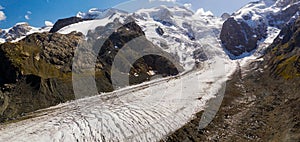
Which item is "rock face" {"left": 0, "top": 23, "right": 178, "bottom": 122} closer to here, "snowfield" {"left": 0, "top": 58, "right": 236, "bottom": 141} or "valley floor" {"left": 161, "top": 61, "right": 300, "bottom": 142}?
"snowfield" {"left": 0, "top": 58, "right": 236, "bottom": 141}

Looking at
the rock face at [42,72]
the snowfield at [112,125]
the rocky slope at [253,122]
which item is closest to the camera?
the snowfield at [112,125]

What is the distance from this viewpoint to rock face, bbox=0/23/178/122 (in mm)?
67625

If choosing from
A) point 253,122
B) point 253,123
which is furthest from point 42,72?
point 253,123

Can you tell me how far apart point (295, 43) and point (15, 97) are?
10033cm

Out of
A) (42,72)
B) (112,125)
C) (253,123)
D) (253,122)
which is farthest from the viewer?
(42,72)

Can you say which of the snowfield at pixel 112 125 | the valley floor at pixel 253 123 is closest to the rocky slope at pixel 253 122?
the valley floor at pixel 253 123

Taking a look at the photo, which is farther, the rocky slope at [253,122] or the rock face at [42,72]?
the rock face at [42,72]

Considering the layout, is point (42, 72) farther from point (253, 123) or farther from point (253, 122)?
point (253, 123)

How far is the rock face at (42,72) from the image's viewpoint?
67.6m

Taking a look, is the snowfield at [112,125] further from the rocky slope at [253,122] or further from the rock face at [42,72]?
the rock face at [42,72]

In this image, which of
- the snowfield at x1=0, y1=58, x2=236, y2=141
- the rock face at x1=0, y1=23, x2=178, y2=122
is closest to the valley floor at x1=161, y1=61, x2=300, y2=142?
the snowfield at x1=0, y1=58, x2=236, y2=141

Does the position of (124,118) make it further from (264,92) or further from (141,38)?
(141,38)

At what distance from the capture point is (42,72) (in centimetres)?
8588

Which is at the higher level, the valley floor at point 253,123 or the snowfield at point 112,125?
the snowfield at point 112,125
